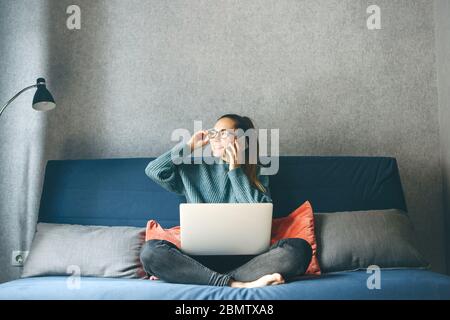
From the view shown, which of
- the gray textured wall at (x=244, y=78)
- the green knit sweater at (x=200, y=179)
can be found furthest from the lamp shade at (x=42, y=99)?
the green knit sweater at (x=200, y=179)

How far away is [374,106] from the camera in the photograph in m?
2.98

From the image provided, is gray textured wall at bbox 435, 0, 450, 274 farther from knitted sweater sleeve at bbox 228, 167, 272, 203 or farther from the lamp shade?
the lamp shade

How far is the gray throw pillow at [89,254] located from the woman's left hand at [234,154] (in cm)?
51

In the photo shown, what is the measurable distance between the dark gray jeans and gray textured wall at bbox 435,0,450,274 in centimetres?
121

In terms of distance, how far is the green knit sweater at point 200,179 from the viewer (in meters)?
2.45

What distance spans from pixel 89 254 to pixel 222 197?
0.65 m

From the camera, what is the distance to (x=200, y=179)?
2521mm

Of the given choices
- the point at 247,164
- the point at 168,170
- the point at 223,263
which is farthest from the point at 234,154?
the point at 223,263

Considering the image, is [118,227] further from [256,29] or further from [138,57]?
[256,29]

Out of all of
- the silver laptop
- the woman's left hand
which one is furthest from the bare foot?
the woman's left hand

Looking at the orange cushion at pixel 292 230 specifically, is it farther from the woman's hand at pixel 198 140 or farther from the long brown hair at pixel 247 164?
the woman's hand at pixel 198 140

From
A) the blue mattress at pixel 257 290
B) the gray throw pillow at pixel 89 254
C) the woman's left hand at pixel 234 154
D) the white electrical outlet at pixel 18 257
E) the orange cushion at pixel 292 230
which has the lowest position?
the white electrical outlet at pixel 18 257
